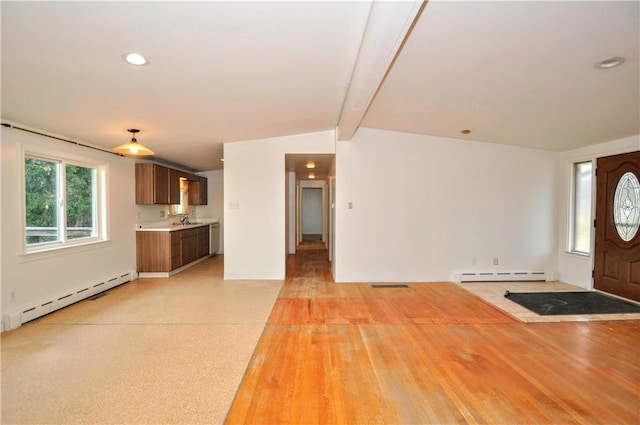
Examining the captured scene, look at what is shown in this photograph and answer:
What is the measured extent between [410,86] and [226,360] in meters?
3.23

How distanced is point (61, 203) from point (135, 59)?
297cm

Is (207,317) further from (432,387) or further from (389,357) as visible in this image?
(432,387)

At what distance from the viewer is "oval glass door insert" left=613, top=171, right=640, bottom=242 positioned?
13.9 feet

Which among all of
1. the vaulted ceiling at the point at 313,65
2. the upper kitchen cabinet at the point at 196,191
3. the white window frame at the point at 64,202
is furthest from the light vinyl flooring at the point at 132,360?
the upper kitchen cabinet at the point at 196,191

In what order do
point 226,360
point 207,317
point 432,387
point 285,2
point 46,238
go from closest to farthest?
1. point 285,2
2. point 432,387
3. point 226,360
4. point 207,317
5. point 46,238

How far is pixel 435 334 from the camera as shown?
124 inches

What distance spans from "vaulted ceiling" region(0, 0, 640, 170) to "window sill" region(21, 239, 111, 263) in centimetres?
148

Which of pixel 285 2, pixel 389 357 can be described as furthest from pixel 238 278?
pixel 285 2

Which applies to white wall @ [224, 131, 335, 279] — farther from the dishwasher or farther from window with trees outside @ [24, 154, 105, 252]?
the dishwasher

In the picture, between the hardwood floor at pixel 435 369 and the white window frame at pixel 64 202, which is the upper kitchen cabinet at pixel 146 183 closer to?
the white window frame at pixel 64 202

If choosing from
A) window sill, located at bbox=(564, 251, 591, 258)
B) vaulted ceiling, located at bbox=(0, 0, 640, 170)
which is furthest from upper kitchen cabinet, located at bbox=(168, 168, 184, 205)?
window sill, located at bbox=(564, 251, 591, 258)

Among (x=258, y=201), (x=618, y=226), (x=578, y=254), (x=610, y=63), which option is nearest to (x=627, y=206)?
(x=618, y=226)

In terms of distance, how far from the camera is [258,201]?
5.39m

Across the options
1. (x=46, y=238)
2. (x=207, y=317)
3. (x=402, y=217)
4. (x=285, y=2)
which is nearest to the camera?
(x=285, y=2)
